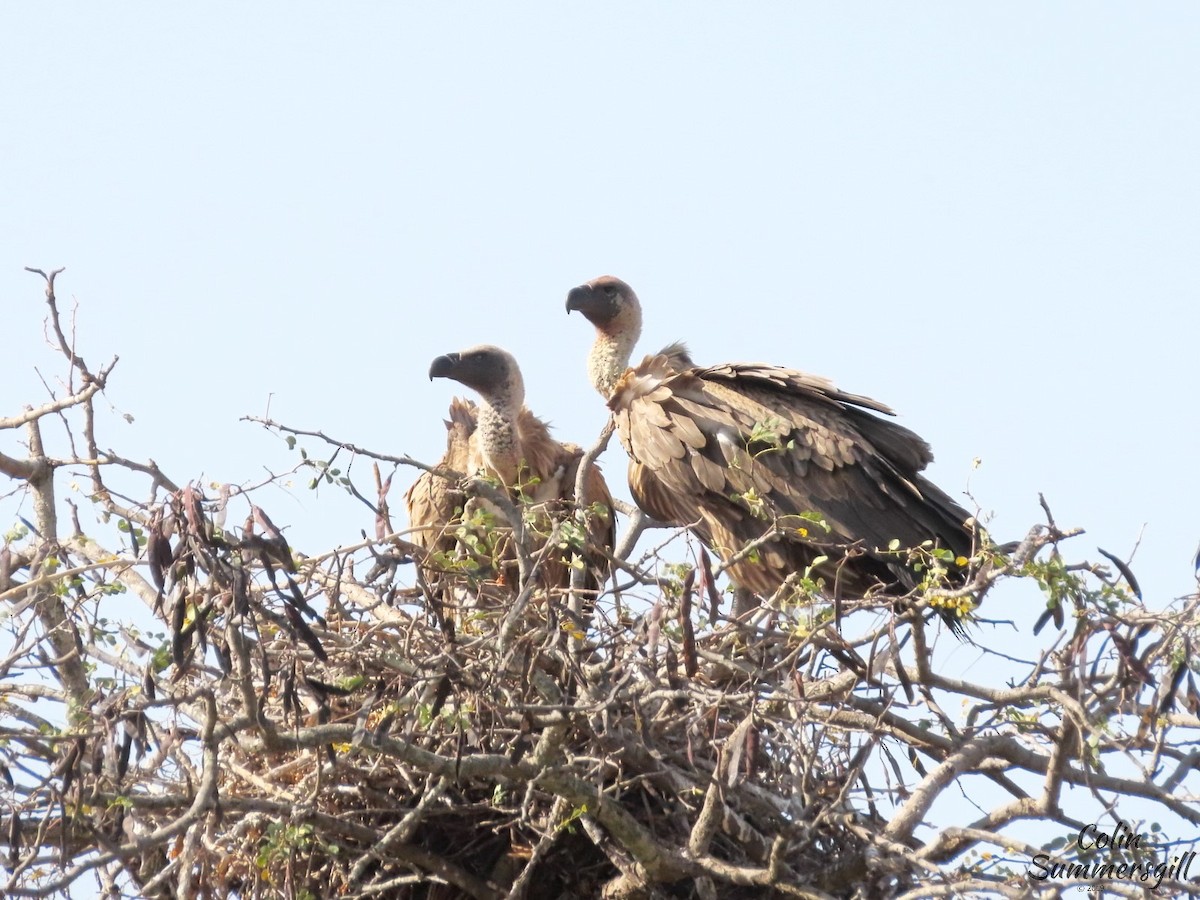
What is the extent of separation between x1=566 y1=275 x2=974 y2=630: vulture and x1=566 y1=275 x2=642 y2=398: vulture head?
933 millimetres

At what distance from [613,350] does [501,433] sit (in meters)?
0.83

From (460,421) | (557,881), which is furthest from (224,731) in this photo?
(460,421)

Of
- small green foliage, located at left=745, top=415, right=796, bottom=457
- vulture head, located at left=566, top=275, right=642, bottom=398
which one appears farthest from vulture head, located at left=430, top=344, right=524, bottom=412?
small green foliage, located at left=745, top=415, right=796, bottom=457

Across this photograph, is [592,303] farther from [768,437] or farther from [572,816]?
[572,816]

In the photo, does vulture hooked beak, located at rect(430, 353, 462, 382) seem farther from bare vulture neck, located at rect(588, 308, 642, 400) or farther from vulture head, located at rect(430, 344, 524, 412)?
bare vulture neck, located at rect(588, 308, 642, 400)

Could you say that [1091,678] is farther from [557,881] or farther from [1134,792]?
[557,881]

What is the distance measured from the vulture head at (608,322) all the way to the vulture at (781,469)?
3.06 feet

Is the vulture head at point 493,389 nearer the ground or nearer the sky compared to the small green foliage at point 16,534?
nearer the sky

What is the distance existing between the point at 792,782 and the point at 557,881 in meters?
0.96

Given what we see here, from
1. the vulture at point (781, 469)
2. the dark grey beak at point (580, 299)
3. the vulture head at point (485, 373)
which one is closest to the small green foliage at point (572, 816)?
the vulture at point (781, 469)

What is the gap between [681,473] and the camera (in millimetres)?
7391

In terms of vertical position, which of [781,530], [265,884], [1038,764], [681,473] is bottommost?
[265,884]

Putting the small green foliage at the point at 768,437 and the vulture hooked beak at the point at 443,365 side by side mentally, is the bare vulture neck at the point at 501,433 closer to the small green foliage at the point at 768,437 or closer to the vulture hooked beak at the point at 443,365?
the vulture hooked beak at the point at 443,365

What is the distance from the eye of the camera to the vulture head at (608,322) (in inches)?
342
